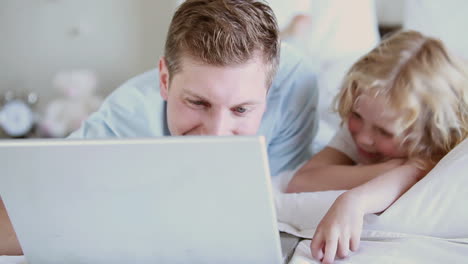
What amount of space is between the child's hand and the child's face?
13.4 inches

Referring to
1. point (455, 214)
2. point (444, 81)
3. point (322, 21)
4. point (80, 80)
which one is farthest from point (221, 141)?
point (80, 80)

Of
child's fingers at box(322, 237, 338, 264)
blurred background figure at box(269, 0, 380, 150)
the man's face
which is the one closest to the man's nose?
the man's face

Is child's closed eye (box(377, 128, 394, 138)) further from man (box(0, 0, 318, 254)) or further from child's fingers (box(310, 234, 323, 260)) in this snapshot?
child's fingers (box(310, 234, 323, 260))

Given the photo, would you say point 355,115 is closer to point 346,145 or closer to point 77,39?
point 346,145

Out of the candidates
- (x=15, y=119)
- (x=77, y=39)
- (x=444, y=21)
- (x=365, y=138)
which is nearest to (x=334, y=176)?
(x=365, y=138)

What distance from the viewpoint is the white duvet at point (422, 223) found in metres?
0.76

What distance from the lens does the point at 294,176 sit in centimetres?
114

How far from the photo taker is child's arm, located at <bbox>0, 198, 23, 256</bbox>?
82 centimetres

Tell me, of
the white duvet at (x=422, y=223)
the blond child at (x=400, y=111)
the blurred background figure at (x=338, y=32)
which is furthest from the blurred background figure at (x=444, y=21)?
the white duvet at (x=422, y=223)

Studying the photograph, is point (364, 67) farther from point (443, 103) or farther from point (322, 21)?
point (322, 21)

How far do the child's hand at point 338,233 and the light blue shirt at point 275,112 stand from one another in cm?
48

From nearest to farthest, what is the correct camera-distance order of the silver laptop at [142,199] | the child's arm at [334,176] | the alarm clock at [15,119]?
the silver laptop at [142,199]
the child's arm at [334,176]
the alarm clock at [15,119]

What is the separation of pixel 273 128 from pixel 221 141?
74 centimetres

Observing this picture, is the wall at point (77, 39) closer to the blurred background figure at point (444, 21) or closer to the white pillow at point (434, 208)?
the blurred background figure at point (444, 21)
